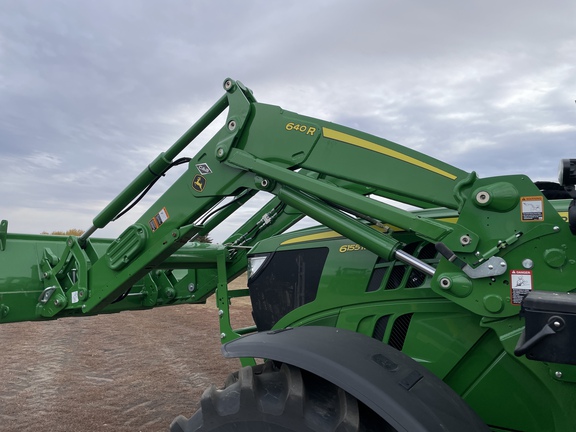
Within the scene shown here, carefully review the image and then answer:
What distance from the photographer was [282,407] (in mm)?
2357

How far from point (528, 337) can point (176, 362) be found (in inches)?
266

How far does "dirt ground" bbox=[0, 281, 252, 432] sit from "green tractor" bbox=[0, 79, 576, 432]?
1.60 m

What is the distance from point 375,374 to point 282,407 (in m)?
0.44

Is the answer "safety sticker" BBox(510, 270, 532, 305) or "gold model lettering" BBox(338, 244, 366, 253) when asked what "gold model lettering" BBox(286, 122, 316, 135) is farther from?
"safety sticker" BBox(510, 270, 532, 305)

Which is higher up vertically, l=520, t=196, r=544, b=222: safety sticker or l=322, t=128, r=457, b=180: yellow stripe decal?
l=322, t=128, r=457, b=180: yellow stripe decal

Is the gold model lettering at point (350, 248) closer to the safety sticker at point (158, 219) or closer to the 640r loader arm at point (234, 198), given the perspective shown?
the 640r loader arm at point (234, 198)

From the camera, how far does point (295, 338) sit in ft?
8.46

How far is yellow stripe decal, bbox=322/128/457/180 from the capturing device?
9.93 feet

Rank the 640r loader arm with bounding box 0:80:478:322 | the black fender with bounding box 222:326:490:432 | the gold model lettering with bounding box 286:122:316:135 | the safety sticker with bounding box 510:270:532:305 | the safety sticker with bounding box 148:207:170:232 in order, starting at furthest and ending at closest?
the safety sticker with bounding box 148:207:170:232 → the gold model lettering with bounding box 286:122:316:135 → the 640r loader arm with bounding box 0:80:478:322 → the safety sticker with bounding box 510:270:532:305 → the black fender with bounding box 222:326:490:432

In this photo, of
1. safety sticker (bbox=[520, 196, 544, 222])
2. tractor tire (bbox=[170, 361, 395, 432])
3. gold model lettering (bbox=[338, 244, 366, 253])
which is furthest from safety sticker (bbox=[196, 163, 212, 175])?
safety sticker (bbox=[520, 196, 544, 222])

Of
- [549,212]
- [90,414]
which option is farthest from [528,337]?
[90,414]

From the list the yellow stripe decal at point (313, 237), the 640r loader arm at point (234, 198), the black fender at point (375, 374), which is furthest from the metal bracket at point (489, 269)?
the yellow stripe decal at point (313, 237)

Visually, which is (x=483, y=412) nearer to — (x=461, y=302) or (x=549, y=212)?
(x=461, y=302)

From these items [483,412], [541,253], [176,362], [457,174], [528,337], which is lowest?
[176,362]
